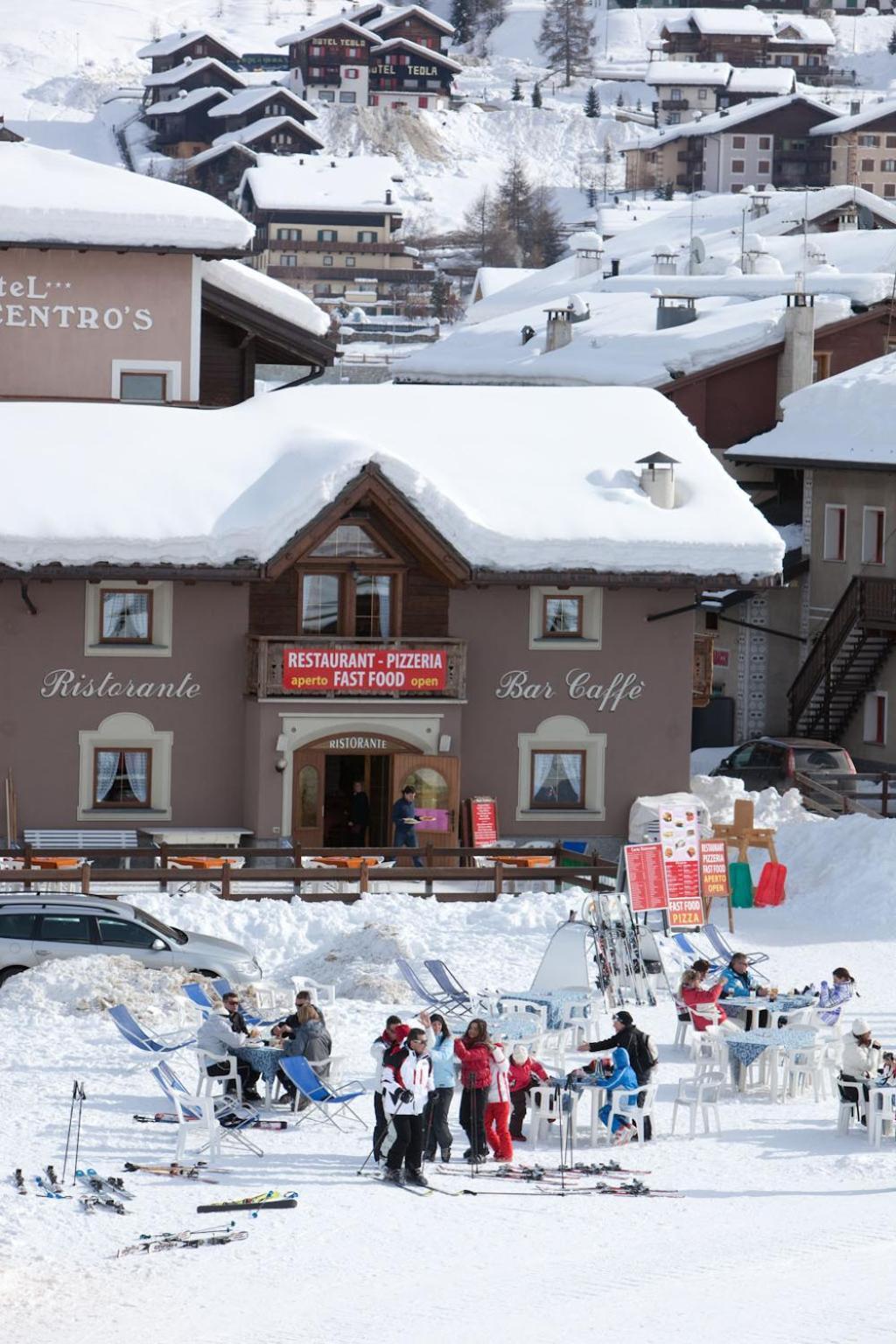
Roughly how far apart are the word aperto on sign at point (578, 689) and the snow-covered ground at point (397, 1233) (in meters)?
11.1

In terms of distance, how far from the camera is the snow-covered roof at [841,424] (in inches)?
2132

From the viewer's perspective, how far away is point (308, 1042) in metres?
23.9

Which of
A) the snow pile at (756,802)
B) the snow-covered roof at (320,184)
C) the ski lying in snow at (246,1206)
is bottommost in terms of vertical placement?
the ski lying in snow at (246,1206)

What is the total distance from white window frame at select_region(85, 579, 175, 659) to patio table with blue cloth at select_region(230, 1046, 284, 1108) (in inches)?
590

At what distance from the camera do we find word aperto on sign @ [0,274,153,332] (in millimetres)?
43500

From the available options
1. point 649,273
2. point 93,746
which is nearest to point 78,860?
point 93,746

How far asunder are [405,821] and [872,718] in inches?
737

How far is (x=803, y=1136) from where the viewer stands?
2423 centimetres

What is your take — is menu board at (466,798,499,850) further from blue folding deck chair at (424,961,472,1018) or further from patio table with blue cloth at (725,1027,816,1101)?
patio table with blue cloth at (725,1027,816,1101)

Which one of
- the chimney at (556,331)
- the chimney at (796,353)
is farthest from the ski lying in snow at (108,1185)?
the chimney at (556,331)

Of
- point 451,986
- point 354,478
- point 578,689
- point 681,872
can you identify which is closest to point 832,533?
point 578,689

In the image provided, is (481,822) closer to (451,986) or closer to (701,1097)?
(451,986)

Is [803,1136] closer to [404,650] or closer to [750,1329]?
[750,1329]

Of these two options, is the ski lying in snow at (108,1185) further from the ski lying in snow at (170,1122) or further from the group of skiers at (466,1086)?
the group of skiers at (466,1086)
